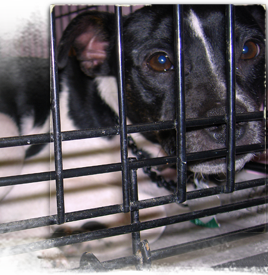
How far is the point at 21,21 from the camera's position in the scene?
228cm

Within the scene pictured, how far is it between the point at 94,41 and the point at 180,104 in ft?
3.09

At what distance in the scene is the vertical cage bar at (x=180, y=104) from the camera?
60cm

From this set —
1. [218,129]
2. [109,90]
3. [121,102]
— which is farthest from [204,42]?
[121,102]

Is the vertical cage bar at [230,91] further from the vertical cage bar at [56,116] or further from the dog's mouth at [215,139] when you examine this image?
the vertical cage bar at [56,116]

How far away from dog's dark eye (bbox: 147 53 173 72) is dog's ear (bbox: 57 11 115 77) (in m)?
0.30

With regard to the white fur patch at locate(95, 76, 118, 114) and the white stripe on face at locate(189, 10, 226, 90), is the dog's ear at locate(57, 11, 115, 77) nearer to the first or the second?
the white fur patch at locate(95, 76, 118, 114)

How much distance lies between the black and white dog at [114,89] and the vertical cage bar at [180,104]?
0.31 metres

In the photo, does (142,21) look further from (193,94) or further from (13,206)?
(13,206)

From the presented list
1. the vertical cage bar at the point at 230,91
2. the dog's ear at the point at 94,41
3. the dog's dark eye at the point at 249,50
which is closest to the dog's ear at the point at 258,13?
the dog's dark eye at the point at 249,50

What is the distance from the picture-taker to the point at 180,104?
62cm

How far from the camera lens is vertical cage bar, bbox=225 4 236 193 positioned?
0.65 m

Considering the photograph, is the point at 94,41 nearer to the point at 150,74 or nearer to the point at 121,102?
the point at 150,74

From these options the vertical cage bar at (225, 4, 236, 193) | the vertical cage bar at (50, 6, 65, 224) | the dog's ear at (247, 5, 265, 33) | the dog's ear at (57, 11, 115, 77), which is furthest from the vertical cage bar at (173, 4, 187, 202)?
the dog's ear at (247, 5, 265, 33)

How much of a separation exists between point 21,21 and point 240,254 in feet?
7.17
